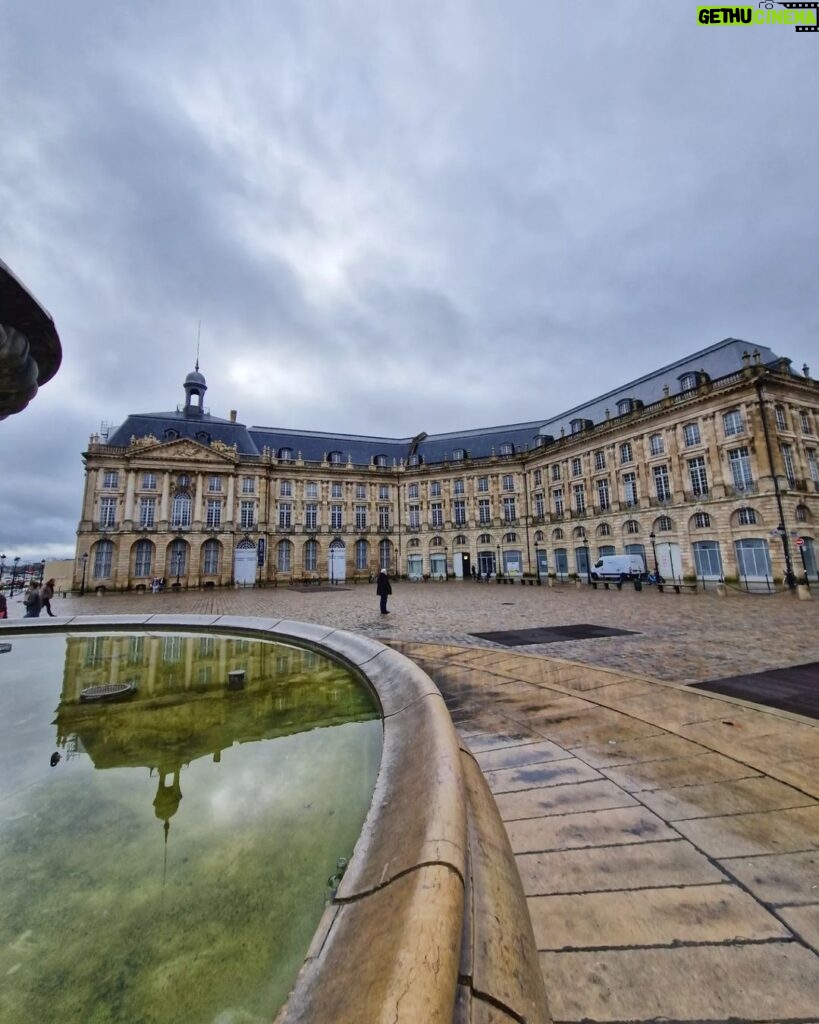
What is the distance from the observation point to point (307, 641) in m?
7.53

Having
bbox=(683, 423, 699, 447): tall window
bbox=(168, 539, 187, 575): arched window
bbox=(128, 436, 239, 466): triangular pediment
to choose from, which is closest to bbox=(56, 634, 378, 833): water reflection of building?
bbox=(683, 423, 699, 447): tall window

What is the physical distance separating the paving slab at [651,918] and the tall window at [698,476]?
31827mm

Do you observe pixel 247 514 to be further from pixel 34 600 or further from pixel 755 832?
pixel 755 832

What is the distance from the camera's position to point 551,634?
1005 cm

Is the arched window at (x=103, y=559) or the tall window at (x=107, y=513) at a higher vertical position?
the tall window at (x=107, y=513)

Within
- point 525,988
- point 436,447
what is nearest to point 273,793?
point 525,988

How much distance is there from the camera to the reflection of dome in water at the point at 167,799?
8.99 feet

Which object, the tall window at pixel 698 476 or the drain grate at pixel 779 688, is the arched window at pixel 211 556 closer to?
the tall window at pixel 698 476

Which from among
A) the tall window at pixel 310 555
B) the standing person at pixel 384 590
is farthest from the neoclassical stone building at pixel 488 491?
the standing person at pixel 384 590

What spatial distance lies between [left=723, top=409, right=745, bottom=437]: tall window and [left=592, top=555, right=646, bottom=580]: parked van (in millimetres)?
9815

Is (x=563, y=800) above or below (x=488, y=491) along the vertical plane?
below

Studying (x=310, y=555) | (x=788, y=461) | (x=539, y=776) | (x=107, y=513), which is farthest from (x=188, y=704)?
(x=310, y=555)

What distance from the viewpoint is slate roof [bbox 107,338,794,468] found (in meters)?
31.7

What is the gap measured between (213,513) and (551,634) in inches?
1479
